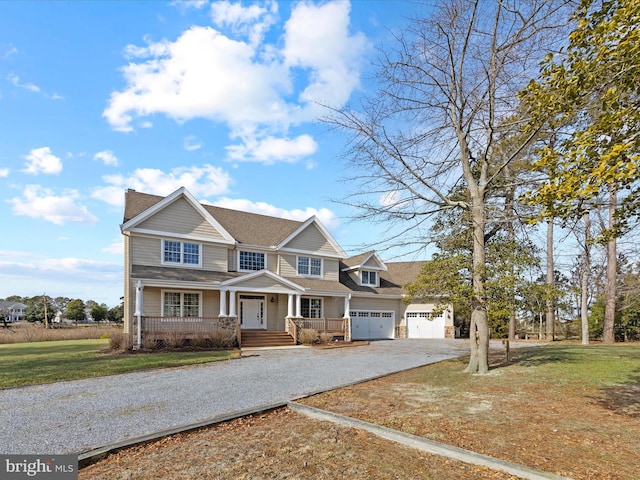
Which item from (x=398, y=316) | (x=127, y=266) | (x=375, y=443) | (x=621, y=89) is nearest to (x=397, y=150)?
(x=621, y=89)

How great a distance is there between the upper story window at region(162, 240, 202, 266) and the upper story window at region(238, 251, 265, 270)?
2764 millimetres

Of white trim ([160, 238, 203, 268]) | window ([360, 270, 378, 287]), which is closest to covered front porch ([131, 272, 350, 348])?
white trim ([160, 238, 203, 268])

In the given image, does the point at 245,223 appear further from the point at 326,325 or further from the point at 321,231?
the point at 326,325

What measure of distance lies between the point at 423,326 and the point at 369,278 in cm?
517

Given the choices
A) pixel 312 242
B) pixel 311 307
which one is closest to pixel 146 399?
pixel 311 307

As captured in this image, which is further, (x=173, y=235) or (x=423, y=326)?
(x=423, y=326)

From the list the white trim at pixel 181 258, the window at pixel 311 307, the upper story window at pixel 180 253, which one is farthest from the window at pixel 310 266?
the upper story window at pixel 180 253

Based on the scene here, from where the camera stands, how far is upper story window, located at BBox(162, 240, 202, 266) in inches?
799

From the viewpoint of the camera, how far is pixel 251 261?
23.6m

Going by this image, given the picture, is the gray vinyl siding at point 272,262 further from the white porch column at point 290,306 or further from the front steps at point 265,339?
the front steps at point 265,339

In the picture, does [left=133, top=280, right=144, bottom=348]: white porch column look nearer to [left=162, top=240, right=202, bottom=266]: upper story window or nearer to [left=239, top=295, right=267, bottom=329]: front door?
[left=162, top=240, right=202, bottom=266]: upper story window

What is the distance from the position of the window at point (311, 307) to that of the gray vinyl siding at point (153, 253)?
19.5 feet

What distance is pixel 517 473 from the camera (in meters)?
4.23

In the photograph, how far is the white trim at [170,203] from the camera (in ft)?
62.4
